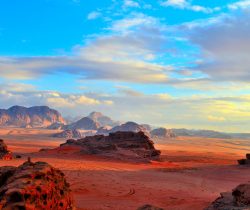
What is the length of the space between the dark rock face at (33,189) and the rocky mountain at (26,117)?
160406 mm

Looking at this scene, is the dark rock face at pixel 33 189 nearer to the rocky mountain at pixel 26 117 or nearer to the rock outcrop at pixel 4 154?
the rock outcrop at pixel 4 154

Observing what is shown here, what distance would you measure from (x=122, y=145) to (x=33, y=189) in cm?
3156

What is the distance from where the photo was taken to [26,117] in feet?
598

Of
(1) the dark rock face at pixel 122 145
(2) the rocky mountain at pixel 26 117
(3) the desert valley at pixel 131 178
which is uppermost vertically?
(2) the rocky mountain at pixel 26 117

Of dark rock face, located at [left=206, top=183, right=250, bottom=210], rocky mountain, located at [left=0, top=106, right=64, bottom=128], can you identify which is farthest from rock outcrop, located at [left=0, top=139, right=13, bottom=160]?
rocky mountain, located at [left=0, top=106, right=64, bottom=128]

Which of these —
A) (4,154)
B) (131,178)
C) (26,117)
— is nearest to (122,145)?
(4,154)

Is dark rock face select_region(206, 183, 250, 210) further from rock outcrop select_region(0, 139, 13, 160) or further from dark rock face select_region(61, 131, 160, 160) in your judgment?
dark rock face select_region(61, 131, 160, 160)

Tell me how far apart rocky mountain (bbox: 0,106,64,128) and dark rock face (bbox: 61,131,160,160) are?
130 meters

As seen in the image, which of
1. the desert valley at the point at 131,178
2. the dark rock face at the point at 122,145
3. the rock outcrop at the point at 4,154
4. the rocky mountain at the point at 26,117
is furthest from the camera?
the rocky mountain at the point at 26,117

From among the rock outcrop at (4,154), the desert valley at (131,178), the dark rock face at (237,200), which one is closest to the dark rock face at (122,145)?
the desert valley at (131,178)

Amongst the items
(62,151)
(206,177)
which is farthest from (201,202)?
(62,151)

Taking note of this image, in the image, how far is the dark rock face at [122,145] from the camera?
36094 mm

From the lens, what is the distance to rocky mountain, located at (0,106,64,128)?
563ft

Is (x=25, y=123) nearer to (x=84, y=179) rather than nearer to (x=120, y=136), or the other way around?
(x=120, y=136)
